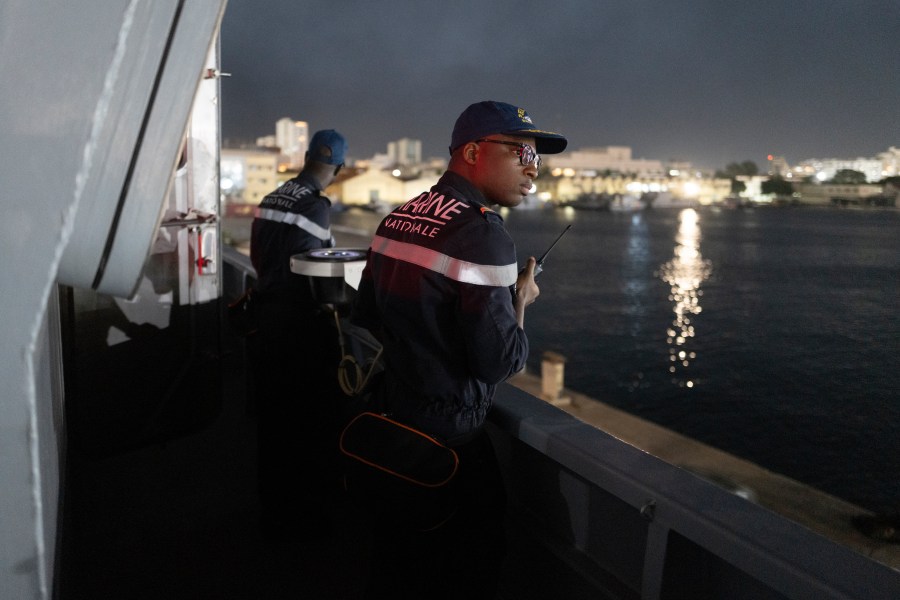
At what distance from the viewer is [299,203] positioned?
3.01 meters

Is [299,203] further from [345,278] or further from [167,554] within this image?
[167,554]

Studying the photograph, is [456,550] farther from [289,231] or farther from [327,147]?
[327,147]

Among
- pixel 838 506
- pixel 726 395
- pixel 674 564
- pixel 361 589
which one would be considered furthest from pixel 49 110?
pixel 726 395

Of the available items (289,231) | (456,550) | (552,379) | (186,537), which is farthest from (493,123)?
(552,379)

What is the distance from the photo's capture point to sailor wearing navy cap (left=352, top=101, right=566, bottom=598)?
1.66 meters

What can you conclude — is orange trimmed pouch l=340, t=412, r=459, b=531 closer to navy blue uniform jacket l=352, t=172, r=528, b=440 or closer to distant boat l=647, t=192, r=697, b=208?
navy blue uniform jacket l=352, t=172, r=528, b=440

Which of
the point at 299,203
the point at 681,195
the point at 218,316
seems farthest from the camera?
the point at 681,195

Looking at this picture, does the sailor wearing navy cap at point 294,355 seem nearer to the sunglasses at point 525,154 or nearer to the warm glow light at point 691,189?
the sunglasses at point 525,154

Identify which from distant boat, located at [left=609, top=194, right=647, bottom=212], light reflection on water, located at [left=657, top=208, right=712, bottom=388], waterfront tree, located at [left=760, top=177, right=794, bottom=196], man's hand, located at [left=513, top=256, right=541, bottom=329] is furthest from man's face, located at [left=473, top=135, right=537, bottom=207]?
distant boat, located at [left=609, top=194, right=647, bottom=212]

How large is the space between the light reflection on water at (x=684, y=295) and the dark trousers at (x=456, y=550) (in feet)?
105

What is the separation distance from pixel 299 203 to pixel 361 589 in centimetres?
169

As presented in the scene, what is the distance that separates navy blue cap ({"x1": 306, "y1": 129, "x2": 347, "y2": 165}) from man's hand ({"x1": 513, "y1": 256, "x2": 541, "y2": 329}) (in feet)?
5.25

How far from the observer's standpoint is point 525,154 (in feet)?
6.01

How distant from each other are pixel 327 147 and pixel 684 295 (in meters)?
51.7
